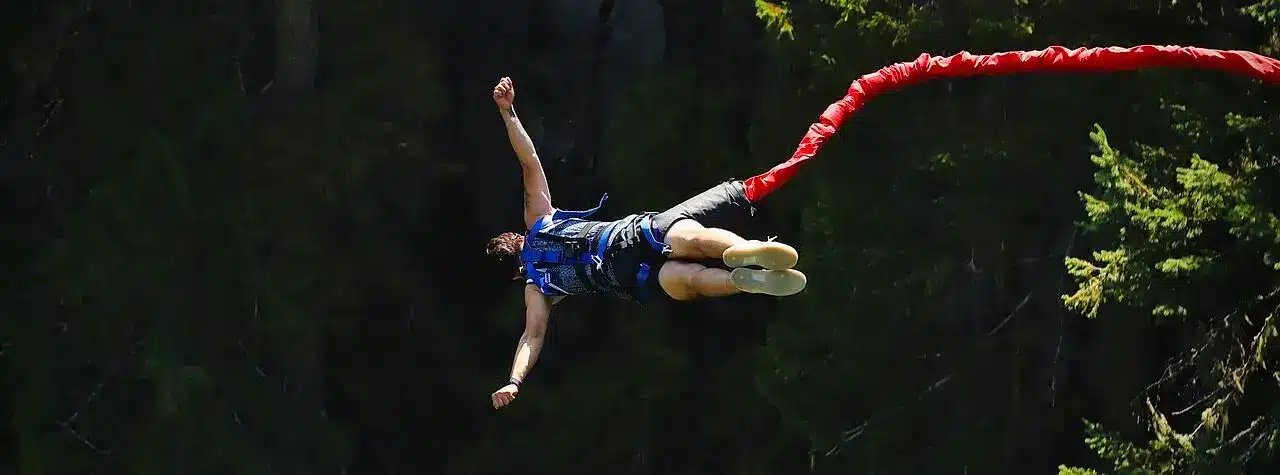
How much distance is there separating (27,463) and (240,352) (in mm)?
1942

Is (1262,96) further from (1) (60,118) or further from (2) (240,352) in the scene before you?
(1) (60,118)

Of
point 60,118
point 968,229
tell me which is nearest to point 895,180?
point 968,229

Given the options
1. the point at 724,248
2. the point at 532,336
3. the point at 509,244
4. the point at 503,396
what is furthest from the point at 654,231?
the point at 509,244

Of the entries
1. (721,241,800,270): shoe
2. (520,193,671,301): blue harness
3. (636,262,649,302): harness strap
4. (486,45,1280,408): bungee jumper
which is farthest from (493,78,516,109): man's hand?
(721,241,800,270): shoe

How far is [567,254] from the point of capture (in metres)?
6.62

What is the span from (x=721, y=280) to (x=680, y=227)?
46 centimetres

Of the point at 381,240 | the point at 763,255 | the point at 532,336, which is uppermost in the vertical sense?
the point at 763,255

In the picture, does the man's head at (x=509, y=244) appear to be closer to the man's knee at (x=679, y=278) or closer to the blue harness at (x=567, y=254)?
the blue harness at (x=567, y=254)

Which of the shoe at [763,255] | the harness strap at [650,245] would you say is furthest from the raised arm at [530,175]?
the shoe at [763,255]

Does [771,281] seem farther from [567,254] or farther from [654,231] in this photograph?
[567,254]

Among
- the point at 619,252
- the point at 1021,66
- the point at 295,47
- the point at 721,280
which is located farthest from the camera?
the point at 295,47

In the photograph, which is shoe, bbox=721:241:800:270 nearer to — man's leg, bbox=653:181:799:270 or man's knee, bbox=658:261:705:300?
man's leg, bbox=653:181:799:270

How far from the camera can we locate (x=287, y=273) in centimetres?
1360

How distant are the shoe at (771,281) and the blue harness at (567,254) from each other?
0.76 metres
